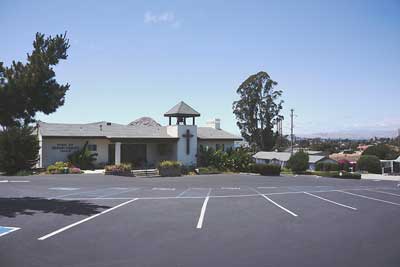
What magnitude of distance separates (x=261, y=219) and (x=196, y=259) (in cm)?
462

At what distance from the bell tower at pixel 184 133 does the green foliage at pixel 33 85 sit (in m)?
20.9

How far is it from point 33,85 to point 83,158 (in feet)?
62.7

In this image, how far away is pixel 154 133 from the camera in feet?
120

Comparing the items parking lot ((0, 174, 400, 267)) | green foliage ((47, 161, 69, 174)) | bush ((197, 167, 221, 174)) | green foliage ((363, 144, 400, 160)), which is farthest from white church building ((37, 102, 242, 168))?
green foliage ((363, 144, 400, 160))

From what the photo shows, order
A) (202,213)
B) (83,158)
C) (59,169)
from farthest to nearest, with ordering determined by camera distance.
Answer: (83,158) < (59,169) < (202,213)

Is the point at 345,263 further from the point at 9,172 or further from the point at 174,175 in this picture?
the point at 9,172

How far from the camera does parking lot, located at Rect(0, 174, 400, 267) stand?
24.1ft

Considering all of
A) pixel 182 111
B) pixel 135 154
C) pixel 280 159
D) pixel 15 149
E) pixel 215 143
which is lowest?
pixel 280 159

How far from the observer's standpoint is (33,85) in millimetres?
13531

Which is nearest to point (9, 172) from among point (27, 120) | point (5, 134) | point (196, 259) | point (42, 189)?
point (5, 134)

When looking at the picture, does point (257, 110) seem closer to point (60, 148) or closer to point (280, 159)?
point (280, 159)

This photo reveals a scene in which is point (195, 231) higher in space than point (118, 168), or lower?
lower

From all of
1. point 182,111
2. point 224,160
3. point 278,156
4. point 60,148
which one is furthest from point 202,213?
point 278,156

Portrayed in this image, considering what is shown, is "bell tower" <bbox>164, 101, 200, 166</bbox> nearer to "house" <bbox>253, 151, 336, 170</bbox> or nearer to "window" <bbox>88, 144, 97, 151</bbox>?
"window" <bbox>88, 144, 97, 151</bbox>
